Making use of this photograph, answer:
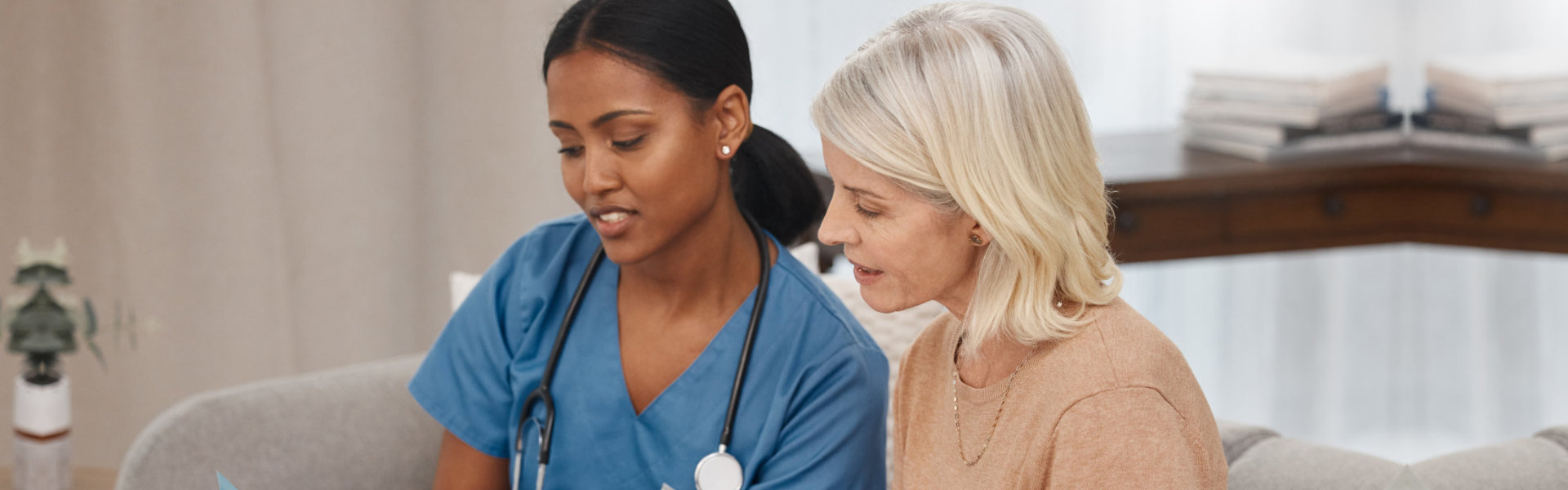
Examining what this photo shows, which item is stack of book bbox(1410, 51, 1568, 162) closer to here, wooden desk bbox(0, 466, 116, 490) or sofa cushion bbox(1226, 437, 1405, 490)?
sofa cushion bbox(1226, 437, 1405, 490)

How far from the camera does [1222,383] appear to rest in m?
3.31

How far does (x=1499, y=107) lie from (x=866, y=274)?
68.6 inches

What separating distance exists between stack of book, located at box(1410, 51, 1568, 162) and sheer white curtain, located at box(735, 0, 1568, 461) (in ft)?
0.94

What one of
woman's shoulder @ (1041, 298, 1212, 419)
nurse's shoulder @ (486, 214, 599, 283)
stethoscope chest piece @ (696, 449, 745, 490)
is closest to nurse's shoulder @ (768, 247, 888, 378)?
stethoscope chest piece @ (696, 449, 745, 490)

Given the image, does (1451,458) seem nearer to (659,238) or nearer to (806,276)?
(806,276)

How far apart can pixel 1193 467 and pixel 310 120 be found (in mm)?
2343

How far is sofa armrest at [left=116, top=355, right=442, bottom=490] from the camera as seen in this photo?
1.47 m

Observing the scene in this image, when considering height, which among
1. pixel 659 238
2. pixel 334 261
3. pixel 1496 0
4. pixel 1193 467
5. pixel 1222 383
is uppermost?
pixel 1496 0

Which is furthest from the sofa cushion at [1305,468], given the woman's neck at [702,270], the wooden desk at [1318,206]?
the wooden desk at [1318,206]

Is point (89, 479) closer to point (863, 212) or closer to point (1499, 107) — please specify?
point (863, 212)

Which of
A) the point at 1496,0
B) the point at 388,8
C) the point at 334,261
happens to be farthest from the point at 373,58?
the point at 1496,0

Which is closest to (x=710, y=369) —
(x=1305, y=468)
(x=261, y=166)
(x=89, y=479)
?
(x=1305, y=468)

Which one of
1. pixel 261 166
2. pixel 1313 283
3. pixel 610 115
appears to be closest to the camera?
pixel 610 115

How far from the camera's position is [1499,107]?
2.28 meters
